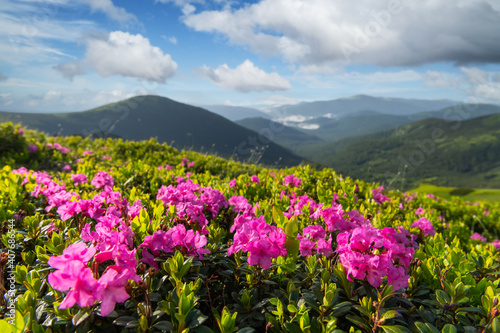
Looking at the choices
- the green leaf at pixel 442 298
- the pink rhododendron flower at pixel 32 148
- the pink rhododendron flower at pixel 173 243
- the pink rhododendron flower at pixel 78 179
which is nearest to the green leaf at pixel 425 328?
the green leaf at pixel 442 298

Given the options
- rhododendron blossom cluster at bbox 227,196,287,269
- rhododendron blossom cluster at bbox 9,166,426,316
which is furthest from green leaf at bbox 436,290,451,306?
rhododendron blossom cluster at bbox 227,196,287,269

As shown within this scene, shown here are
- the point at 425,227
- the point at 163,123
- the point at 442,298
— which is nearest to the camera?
the point at 442,298

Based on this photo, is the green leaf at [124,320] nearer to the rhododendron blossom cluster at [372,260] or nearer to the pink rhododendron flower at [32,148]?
the rhododendron blossom cluster at [372,260]

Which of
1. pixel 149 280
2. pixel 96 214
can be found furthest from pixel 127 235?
pixel 96 214

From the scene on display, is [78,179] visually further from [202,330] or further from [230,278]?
[202,330]

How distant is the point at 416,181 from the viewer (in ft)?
531

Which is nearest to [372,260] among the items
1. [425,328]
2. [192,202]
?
[425,328]

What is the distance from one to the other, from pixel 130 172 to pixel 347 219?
11.4ft

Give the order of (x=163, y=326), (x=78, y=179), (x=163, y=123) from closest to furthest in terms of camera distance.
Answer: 1. (x=163, y=326)
2. (x=78, y=179)
3. (x=163, y=123)

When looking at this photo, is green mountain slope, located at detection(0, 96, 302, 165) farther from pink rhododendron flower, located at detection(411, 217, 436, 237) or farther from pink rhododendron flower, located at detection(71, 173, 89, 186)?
pink rhododendron flower, located at detection(411, 217, 436, 237)

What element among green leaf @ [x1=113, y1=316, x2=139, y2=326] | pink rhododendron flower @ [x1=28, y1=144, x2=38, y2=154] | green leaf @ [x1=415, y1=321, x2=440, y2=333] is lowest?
green leaf @ [x1=415, y1=321, x2=440, y2=333]

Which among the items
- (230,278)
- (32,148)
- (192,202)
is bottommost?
(230,278)

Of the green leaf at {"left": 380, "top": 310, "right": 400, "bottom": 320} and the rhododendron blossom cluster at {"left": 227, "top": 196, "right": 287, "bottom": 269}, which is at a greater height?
the rhododendron blossom cluster at {"left": 227, "top": 196, "right": 287, "bottom": 269}

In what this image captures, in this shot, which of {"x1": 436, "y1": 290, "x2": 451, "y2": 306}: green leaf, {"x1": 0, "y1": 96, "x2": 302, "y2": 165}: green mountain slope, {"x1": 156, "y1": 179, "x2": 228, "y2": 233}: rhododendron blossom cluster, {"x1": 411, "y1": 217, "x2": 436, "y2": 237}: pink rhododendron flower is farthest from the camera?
{"x1": 0, "y1": 96, "x2": 302, "y2": 165}: green mountain slope
